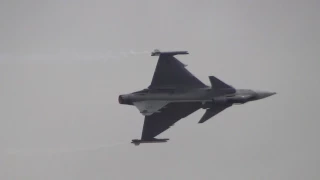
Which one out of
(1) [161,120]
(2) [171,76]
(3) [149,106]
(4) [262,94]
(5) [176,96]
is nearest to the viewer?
(3) [149,106]

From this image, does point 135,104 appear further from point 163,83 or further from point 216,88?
point 216,88

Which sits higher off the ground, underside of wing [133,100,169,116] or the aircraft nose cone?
the aircraft nose cone

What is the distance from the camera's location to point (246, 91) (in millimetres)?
33000

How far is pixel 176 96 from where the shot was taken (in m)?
32.7

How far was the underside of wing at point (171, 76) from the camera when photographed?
3312cm

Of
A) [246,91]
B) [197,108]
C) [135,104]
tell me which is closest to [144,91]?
[135,104]

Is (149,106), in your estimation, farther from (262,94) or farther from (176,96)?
(262,94)

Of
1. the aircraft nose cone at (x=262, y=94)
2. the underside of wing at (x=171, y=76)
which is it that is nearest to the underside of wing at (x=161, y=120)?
the underside of wing at (x=171, y=76)

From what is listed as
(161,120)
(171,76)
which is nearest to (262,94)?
(171,76)

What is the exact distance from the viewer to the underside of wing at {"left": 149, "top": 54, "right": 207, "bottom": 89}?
3312 centimetres

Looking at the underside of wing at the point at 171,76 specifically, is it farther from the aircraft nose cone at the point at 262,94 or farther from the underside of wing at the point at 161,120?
the aircraft nose cone at the point at 262,94

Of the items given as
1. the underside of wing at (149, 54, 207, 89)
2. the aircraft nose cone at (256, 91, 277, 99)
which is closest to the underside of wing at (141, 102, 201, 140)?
the underside of wing at (149, 54, 207, 89)

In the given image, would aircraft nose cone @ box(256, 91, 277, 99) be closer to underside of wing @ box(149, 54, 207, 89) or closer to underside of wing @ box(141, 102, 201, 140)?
underside of wing @ box(149, 54, 207, 89)

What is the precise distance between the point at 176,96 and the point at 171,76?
1.29 m
